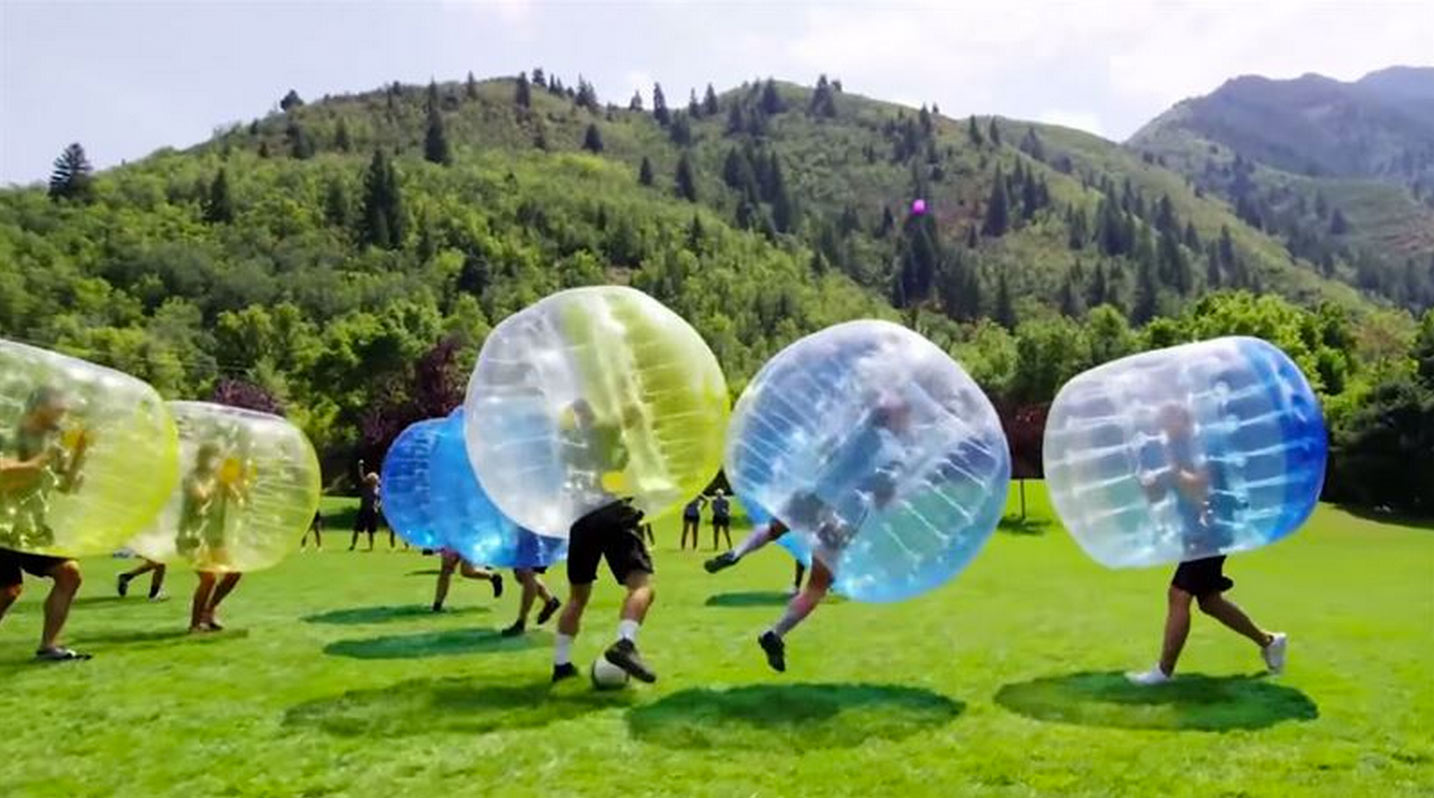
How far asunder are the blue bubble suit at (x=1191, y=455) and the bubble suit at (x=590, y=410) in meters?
2.74

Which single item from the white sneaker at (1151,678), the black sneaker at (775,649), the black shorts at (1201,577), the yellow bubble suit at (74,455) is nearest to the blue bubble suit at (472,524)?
the yellow bubble suit at (74,455)

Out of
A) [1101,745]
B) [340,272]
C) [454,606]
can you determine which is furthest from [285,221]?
[1101,745]

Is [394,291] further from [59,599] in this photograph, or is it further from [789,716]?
[789,716]

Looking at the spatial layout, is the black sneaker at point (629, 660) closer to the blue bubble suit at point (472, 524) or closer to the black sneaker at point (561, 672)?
the black sneaker at point (561, 672)

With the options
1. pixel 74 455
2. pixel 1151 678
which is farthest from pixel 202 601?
pixel 1151 678

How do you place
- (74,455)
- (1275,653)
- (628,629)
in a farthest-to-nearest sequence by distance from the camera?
(74,455) < (1275,653) < (628,629)

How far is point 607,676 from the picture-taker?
28.8 ft

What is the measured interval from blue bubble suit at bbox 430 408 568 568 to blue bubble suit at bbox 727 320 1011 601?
3637mm

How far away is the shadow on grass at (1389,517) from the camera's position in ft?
163

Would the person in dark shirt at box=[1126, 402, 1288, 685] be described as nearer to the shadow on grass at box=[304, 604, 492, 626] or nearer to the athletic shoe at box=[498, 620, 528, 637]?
the athletic shoe at box=[498, 620, 528, 637]

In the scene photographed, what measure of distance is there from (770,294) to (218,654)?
155058 mm

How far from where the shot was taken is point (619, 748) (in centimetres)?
709

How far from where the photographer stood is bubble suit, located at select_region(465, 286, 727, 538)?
8820mm

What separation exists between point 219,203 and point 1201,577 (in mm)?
167697
